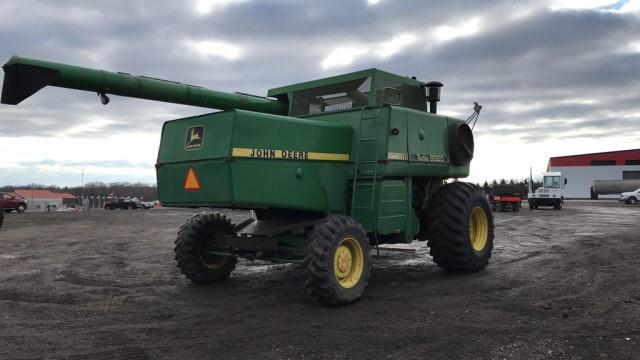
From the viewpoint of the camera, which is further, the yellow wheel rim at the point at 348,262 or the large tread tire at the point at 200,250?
the large tread tire at the point at 200,250

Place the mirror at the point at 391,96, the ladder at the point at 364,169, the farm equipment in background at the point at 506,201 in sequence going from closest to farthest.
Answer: the ladder at the point at 364,169 → the mirror at the point at 391,96 → the farm equipment in background at the point at 506,201

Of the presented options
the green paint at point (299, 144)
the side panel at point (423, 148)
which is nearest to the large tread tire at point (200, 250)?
the green paint at point (299, 144)

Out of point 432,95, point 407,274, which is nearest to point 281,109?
point 432,95

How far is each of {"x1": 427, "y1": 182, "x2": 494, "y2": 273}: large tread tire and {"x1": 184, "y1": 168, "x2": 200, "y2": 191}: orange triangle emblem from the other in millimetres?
3843

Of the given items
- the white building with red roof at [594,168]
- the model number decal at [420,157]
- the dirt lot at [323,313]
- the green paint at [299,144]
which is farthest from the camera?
the white building with red roof at [594,168]

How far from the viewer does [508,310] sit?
6.00 meters

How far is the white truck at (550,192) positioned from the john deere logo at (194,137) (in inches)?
1282

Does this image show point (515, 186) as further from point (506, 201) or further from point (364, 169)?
point (364, 169)

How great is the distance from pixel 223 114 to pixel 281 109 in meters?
2.64

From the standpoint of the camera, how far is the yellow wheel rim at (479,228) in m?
9.01

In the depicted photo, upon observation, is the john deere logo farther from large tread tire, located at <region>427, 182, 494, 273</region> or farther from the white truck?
the white truck

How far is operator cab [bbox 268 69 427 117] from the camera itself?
25.6 ft

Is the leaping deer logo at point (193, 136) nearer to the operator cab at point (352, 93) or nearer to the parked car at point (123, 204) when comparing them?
the operator cab at point (352, 93)

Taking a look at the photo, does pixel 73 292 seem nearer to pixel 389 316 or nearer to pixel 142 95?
pixel 142 95
